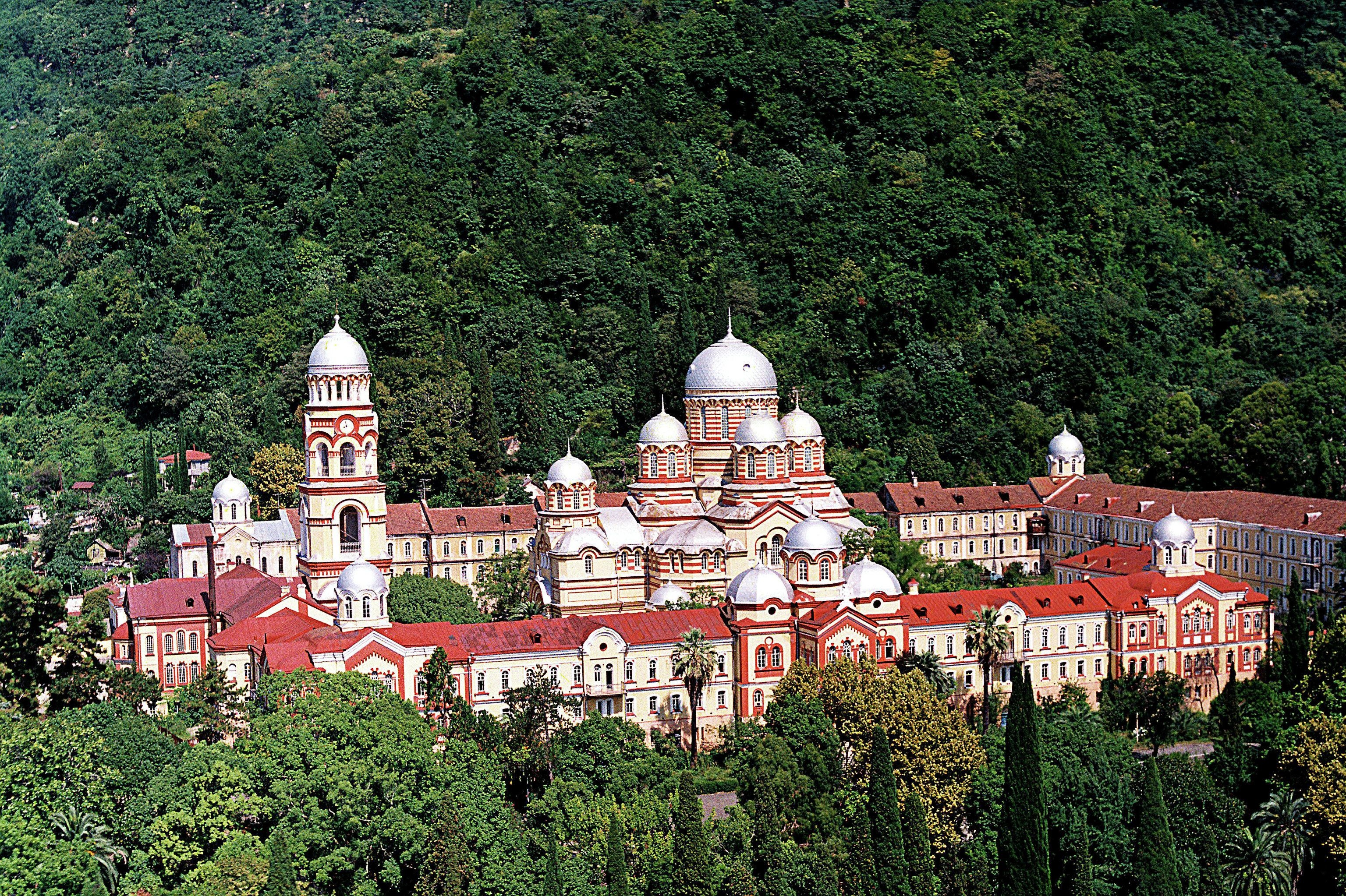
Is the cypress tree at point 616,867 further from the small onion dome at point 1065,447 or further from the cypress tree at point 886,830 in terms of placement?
the small onion dome at point 1065,447

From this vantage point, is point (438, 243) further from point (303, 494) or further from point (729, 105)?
point (303, 494)

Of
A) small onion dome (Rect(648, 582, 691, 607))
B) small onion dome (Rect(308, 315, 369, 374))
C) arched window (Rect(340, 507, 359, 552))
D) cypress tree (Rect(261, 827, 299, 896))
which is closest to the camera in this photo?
cypress tree (Rect(261, 827, 299, 896))

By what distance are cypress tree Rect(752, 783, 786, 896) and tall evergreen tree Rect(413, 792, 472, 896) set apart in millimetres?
7846

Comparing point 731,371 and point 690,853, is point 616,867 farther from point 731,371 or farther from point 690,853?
point 731,371

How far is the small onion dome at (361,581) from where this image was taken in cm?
6116

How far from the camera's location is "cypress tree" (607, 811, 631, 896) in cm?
4534

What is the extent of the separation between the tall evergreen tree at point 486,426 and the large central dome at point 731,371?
16001mm

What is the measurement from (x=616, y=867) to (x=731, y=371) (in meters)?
33.1

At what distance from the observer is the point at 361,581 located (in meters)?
61.2

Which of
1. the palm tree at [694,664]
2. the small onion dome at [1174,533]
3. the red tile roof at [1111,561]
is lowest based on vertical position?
the palm tree at [694,664]

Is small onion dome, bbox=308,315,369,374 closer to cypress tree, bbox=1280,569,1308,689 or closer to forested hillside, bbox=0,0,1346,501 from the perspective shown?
forested hillside, bbox=0,0,1346,501

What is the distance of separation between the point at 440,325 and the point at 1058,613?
43.8m

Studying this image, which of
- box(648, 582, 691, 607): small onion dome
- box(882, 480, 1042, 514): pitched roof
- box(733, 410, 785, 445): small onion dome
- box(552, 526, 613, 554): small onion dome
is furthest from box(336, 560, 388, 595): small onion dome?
box(882, 480, 1042, 514): pitched roof

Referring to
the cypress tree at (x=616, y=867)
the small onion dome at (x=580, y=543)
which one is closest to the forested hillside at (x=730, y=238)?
the small onion dome at (x=580, y=543)
